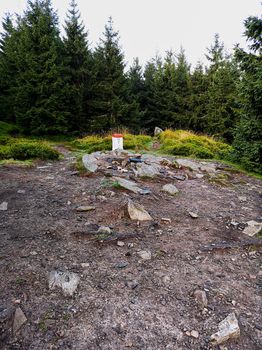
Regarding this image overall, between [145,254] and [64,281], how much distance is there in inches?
40.3

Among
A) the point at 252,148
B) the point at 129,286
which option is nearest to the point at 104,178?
the point at 129,286

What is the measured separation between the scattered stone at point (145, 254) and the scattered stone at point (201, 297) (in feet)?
2.36

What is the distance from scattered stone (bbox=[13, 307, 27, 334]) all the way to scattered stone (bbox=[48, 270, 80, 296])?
1.25ft

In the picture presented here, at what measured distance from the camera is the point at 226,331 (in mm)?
2021

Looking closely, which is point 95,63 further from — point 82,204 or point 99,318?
point 99,318

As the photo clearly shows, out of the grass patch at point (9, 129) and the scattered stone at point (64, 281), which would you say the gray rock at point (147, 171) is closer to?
the scattered stone at point (64, 281)

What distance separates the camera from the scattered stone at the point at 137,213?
13.0 ft

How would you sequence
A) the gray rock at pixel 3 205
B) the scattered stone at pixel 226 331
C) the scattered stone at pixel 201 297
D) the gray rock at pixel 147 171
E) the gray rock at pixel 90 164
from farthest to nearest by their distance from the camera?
1. the gray rock at pixel 90 164
2. the gray rock at pixel 147 171
3. the gray rock at pixel 3 205
4. the scattered stone at pixel 201 297
5. the scattered stone at pixel 226 331

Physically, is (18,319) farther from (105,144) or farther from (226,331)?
(105,144)

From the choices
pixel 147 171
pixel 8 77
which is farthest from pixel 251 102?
pixel 8 77

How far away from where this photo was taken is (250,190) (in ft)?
19.5

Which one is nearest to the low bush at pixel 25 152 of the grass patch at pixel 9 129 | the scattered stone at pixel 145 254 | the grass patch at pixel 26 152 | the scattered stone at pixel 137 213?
the grass patch at pixel 26 152

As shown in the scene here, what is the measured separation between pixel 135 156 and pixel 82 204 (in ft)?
11.8

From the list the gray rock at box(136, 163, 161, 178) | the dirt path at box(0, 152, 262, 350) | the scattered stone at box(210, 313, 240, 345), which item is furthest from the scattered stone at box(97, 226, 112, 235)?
the gray rock at box(136, 163, 161, 178)
